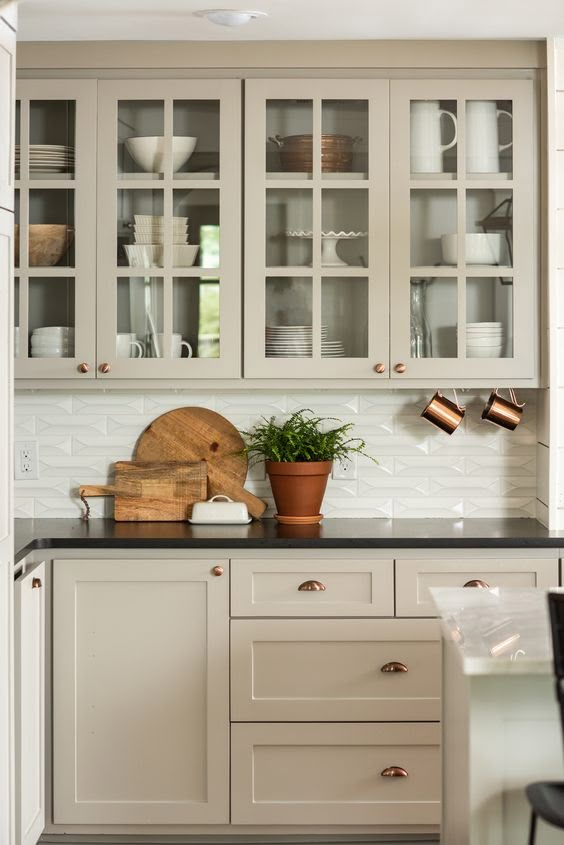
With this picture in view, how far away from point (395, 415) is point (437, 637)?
863 mm

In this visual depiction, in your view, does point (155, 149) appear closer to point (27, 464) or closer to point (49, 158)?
point (49, 158)

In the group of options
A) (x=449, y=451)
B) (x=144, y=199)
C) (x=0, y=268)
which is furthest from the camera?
(x=449, y=451)

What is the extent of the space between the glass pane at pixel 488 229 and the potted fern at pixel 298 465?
746mm

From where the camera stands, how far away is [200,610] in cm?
335

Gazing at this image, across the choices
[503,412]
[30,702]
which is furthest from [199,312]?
[30,702]

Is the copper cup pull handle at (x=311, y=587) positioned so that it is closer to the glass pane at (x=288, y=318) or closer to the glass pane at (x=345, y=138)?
the glass pane at (x=288, y=318)

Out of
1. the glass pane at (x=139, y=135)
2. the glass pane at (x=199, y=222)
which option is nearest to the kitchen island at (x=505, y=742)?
the glass pane at (x=199, y=222)

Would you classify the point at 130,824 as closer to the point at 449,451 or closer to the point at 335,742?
the point at 335,742

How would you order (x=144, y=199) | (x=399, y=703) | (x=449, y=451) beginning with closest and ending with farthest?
(x=399, y=703), (x=144, y=199), (x=449, y=451)

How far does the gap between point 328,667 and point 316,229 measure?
4.52 feet

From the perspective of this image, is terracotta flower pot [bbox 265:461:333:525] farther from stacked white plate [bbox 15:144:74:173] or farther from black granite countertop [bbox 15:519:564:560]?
stacked white plate [bbox 15:144:74:173]

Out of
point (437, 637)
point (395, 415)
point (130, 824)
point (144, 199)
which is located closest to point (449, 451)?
point (395, 415)

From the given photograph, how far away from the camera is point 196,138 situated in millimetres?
3551

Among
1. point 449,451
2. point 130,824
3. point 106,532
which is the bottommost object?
point 130,824
